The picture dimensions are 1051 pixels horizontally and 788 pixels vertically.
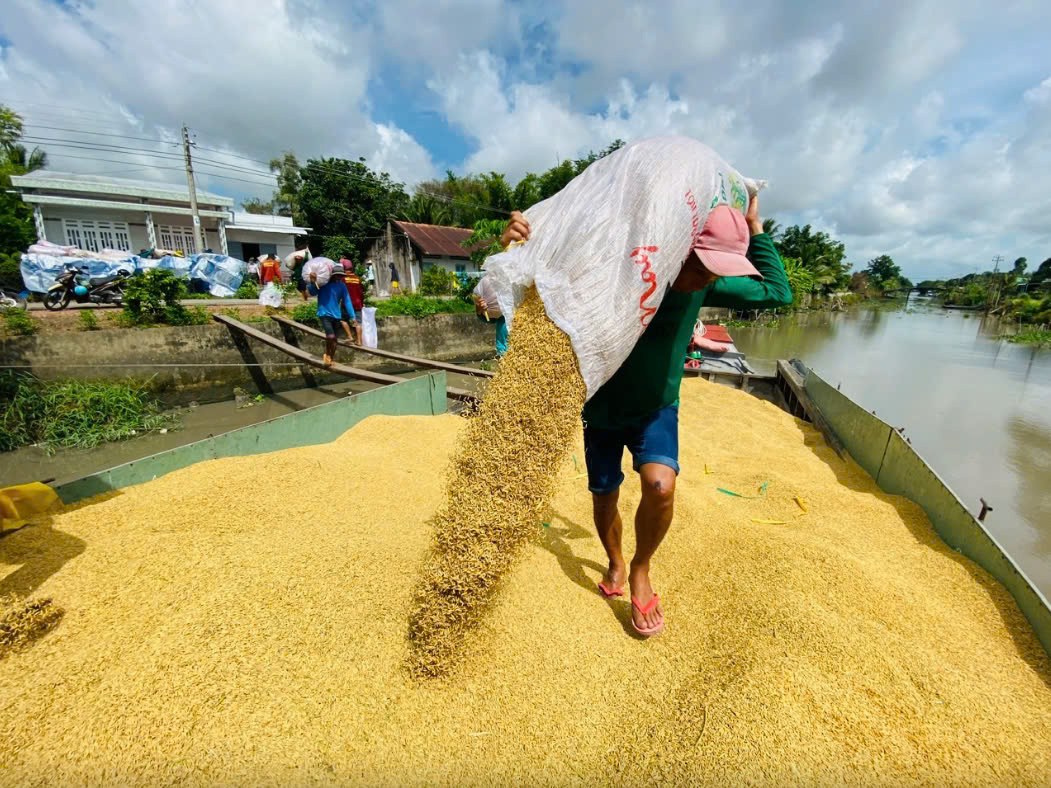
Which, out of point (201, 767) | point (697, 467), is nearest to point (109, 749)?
point (201, 767)

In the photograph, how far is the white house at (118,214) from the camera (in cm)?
1149

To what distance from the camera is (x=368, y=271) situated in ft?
44.1

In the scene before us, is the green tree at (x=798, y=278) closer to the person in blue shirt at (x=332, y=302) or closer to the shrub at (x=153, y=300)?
the person in blue shirt at (x=332, y=302)

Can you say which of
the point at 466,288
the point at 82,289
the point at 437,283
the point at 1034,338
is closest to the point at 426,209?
the point at 437,283

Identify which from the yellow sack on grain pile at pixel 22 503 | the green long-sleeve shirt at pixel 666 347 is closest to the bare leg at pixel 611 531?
the green long-sleeve shirt at pixel 666 347

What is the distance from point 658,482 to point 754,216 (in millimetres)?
941

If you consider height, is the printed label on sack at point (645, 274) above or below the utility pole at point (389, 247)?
below

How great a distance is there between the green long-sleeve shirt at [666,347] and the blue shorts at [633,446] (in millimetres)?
37

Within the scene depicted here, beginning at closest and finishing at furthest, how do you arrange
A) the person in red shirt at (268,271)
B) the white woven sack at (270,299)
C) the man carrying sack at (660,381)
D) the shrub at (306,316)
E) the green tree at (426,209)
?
the man carrying sack at (660,381) → the shrub at (306,316) → the white woven sack at (270,299) → the person in red shirt at (268,271) → the green tree at (426,209)

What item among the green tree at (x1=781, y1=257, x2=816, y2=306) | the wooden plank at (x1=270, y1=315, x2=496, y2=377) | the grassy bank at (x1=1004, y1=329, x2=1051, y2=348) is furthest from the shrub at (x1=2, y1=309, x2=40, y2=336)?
the grassy bank at (x1=1004, y1=329, x2=1051, y2=348)

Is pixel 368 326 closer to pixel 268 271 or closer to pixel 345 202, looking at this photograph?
pixel 268 271

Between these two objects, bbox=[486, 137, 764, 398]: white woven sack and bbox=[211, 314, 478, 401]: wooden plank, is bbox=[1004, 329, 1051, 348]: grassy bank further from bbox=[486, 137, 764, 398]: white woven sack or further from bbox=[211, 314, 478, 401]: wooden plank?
bbox=[486, 137, 764, 398]: white woven sack

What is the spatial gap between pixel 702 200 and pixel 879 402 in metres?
8.51

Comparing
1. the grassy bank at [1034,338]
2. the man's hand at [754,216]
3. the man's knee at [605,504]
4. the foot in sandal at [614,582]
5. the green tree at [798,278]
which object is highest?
the green tree at [798,278]
